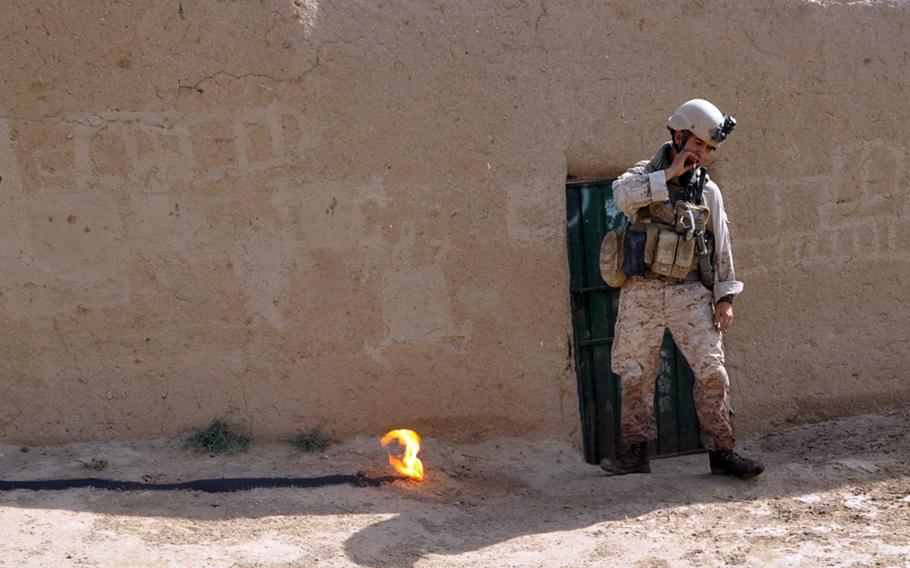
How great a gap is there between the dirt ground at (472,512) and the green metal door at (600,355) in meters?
0.26

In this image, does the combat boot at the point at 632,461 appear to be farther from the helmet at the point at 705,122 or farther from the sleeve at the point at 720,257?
the helmet at the point at 705,122

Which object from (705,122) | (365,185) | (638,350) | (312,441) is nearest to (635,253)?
(638,350)

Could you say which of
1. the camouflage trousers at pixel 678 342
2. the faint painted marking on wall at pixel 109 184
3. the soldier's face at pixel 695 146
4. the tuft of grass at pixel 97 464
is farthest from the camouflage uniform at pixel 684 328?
the tuft of grass at pixel 97 464

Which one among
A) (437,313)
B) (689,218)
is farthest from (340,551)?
(689,218)

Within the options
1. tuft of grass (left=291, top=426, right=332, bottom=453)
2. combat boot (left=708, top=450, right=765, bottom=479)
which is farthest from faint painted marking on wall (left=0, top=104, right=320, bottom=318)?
combat boot (left=708, top=450, right=765, bottom=479)

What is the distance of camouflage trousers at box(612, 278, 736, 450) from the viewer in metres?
4.53

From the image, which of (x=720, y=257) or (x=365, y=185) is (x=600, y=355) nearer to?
(x=720, y=257)

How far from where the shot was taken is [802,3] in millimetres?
5242

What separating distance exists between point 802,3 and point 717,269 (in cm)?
158

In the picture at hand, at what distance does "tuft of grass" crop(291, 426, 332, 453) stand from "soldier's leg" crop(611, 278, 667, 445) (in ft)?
4.45

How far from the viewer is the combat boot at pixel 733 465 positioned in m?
4.54

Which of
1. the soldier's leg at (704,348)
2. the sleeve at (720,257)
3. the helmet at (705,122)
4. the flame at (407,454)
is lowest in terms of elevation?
the flame at (407,454)

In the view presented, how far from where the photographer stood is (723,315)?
452 centimetres

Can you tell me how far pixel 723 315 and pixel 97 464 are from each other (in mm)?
2720
